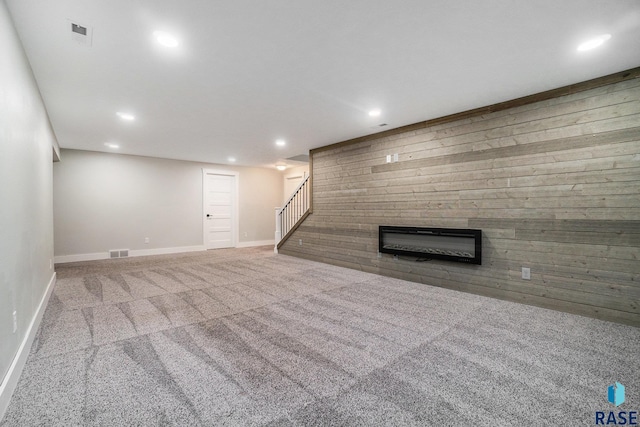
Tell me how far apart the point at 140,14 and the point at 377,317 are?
3267 mm

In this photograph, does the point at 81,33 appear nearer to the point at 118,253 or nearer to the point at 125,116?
the point at 125,116

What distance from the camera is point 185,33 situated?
2232 mm

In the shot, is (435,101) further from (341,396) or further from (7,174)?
(7,174)

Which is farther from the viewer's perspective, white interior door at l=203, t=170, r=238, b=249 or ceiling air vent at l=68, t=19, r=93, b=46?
white interior door at l=203, t=170, r=238, b=249

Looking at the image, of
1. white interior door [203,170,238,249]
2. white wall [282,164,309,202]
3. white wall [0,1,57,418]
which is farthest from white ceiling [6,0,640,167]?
white wall [282,164,309,202]

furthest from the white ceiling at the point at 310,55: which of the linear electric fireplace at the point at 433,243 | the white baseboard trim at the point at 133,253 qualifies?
the white baseboard trim at the point at 133,253

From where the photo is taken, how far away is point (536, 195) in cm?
336

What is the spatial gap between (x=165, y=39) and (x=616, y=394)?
13.0 ft

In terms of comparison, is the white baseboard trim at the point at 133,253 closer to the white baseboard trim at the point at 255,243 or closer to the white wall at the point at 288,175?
the white baseboard trim at the point at 255,243

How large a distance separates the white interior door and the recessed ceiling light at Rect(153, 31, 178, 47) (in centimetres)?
599

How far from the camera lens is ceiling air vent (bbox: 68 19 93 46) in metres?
2.13

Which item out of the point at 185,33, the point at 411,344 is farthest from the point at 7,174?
the point at 411,344

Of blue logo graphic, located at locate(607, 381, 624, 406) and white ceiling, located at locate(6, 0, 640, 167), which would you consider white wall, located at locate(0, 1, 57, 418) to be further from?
blue logo graphic, located at locate(607, 381, 624, 406)

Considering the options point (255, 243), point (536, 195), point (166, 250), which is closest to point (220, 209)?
point (255, 243)
